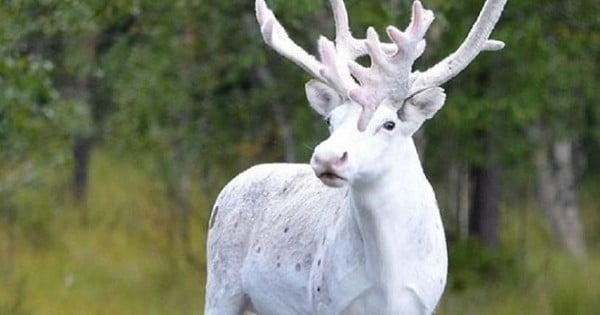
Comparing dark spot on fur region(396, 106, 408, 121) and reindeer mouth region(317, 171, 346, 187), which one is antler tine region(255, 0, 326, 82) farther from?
reindeer mouth region(317, 171, 346, 187)

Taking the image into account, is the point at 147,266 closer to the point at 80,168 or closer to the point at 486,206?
the point at 486,206

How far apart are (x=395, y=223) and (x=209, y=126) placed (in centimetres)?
817

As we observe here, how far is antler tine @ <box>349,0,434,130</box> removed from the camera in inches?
275

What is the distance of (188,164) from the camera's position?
1544cm

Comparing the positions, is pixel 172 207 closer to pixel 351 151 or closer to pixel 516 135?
pixel 516 135

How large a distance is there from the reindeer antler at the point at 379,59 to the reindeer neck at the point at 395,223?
25 centimetres

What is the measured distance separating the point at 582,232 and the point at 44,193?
591cm

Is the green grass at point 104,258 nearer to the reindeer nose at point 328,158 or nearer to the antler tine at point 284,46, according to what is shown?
the antler tine at point 284,46

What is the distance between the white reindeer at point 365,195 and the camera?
6980mm

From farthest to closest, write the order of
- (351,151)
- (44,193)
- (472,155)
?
1. (44,193)
2. (472,155)
3. (351,151)

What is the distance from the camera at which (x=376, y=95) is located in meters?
7.02

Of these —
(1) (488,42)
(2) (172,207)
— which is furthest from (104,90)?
(1) (488,42)

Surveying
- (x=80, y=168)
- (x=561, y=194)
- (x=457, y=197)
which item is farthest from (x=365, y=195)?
(x=80, y=168)

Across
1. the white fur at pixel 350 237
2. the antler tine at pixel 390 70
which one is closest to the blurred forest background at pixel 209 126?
the white fur at pixel 350 237
